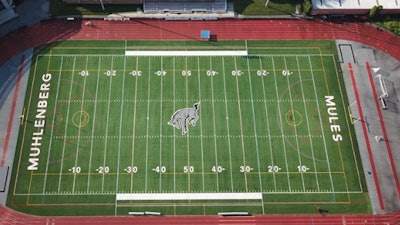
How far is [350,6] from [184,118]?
100 ft

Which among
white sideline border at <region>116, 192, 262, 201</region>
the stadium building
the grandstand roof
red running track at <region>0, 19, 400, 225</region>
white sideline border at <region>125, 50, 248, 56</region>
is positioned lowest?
white sideline border at <region>116, 192, 262, 201</region>

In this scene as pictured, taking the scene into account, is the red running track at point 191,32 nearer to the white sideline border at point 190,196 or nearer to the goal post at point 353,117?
the goal post at point 353,117

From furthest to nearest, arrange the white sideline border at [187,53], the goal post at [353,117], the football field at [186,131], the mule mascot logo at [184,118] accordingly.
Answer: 1. the white sideline border at [187,53]
2. the goal post at [353,117]
3. the mule mascot logo at [184,118]
4. the football field at [186,131]

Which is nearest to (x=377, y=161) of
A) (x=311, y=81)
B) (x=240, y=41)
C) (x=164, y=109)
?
(x=311, y=81)

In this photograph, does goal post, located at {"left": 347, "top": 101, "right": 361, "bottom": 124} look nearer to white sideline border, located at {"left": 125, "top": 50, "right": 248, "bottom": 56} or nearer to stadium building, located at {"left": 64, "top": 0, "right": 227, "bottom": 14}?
white sideline border, located at {"left": 125, "top": 50, "right": 248, "bottom": 56}

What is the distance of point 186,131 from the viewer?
47.4m

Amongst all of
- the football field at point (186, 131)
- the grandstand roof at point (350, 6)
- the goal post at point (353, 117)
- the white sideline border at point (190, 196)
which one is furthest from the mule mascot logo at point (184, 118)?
the grandstand roof at point (350, 6)

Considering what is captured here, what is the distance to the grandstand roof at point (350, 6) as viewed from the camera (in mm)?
54656

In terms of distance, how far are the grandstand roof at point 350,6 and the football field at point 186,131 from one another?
528 centimetres

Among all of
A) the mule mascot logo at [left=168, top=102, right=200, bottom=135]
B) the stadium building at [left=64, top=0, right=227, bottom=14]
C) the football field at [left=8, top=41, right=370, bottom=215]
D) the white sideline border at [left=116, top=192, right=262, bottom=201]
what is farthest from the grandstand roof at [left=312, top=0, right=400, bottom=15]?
the white sideline border at [left=116, top=192, right=262, bottom=201]

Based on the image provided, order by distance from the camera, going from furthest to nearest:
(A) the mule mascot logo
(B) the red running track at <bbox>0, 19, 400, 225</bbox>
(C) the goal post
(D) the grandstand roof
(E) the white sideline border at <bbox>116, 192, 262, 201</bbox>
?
(D) the grandstand roof < (B) the red running track at <bbox>0, 19, 400, 225</bbox> < (C) the goal post < (A) the mule mascot logo < (E) the white sideline border at <bbox>116, 192, 262, 201</bbox>

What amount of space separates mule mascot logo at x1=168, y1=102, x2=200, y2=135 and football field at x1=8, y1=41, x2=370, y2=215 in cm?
13

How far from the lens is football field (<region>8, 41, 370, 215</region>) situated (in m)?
44.0

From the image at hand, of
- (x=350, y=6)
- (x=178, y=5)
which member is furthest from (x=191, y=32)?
(x=350, y=6)
